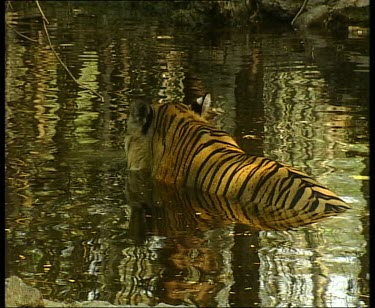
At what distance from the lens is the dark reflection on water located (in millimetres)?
5672

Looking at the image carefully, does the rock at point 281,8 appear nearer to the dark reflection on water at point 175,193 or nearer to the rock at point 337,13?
the rock at point 337,13

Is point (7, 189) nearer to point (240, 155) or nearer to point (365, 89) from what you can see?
point (240, 155)

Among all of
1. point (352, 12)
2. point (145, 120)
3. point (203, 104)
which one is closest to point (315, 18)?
point (352, 12)

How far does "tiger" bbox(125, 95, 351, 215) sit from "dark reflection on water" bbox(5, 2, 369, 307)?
15 cm

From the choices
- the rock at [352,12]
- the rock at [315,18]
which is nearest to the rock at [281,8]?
the rock at [315,18]

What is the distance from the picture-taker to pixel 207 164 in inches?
297

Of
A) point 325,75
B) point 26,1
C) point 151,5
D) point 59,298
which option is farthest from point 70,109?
point 26,1

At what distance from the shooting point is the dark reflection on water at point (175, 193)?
5.67m

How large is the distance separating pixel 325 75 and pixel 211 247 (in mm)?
8165

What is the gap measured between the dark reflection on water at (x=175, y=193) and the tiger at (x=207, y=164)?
15 centimetres

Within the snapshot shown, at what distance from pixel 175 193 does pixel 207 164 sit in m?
0.33

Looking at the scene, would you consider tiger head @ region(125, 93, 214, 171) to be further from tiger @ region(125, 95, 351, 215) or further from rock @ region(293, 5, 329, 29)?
rock @ region(293, 5, 329, 29)

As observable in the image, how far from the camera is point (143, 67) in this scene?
14945 millimetres

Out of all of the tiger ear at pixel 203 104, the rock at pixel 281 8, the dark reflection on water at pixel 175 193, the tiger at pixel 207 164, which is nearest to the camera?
the dark reflection on water at pixel 175 193
